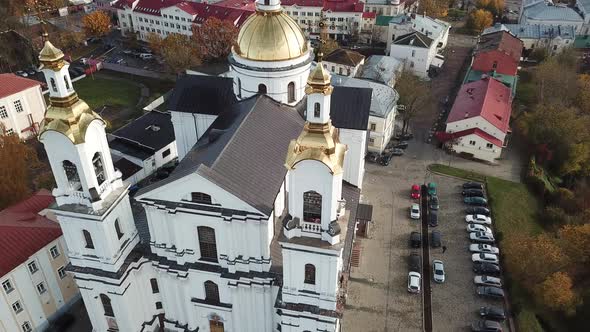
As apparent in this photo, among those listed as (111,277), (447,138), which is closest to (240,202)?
(111,277)

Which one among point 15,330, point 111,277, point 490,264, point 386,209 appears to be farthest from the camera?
point 386,209

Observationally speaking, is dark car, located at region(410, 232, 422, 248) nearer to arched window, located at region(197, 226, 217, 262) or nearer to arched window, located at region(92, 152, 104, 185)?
arched window, located at region(197, 226, 217, 262)

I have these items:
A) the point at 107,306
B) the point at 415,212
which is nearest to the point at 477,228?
the point at 415,212

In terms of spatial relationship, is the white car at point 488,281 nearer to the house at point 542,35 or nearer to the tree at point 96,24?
the house at point 542,35

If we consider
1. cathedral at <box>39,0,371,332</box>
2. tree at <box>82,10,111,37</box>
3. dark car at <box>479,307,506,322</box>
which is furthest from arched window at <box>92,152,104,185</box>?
tree at <box>82,10,111,37</box>

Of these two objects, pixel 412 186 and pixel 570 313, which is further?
pixel 412 186

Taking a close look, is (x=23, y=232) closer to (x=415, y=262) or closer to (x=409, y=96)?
(x=415, y=262)

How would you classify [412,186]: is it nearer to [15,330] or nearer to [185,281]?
[185,281]

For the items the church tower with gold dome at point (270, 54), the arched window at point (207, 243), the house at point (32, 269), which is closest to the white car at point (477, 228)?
the church tower with gold dome at point (270, 54)
